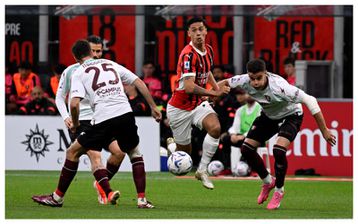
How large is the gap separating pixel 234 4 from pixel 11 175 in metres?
6.14

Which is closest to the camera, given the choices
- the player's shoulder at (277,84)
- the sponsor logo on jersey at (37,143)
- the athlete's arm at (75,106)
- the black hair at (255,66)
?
the athlete's arm at (75,106)

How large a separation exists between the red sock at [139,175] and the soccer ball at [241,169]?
7.16 metres

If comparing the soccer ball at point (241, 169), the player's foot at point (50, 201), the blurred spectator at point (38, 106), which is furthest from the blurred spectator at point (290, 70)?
the player's foot at point (50, 201)

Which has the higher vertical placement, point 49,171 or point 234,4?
point 234,4

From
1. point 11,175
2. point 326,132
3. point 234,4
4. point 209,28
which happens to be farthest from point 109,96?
point 209,28

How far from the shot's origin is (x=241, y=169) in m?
21.9

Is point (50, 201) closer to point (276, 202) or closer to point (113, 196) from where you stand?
point (113, 196)

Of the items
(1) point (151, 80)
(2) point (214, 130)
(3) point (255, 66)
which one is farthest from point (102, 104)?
(1) point (151, 80)

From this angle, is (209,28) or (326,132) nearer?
(326,132)

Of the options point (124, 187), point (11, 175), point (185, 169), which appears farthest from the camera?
point (11, 175)

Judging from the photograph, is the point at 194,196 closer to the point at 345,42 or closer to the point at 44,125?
the point at 44,125

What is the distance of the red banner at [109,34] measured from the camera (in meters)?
27.1

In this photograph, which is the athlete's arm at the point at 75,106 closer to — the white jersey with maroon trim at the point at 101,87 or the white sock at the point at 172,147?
the white jersey with maroon trim at the point at 101,87

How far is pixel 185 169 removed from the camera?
15.8 metres
